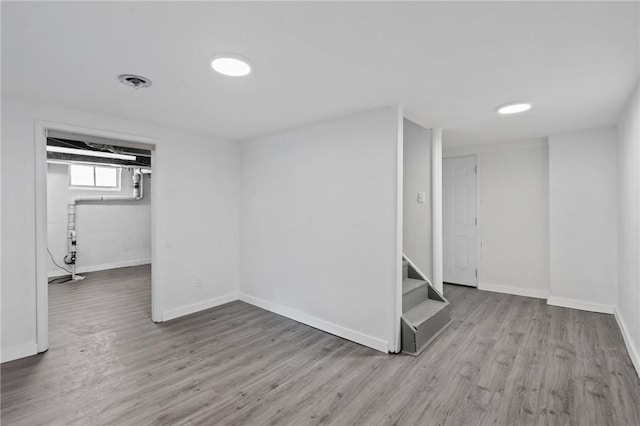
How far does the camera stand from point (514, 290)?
4.57 m

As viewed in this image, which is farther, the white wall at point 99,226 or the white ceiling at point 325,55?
the white wall at point 99,226

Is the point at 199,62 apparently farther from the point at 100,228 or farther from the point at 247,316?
the point at 100,228

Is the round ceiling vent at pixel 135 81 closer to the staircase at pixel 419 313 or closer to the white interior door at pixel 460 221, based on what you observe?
the staircase at pixel 419 313

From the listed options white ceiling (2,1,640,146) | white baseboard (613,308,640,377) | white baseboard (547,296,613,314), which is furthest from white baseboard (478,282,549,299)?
white ceiling (2,1,640,146)

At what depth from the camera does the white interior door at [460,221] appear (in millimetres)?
4934

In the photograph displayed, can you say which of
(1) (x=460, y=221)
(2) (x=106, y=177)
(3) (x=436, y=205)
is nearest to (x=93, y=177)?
(2) (x=106, y=177)

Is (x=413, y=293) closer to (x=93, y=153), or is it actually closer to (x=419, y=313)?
(x=419, y=313)

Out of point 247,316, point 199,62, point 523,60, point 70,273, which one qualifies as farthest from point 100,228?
point 523,60

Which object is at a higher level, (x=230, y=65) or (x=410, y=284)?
(x=230, y=65)

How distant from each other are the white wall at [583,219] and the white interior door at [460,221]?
1065 millimetres

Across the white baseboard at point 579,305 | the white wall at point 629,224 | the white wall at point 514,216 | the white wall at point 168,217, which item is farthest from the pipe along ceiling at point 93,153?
the white baseboard at point 579,305

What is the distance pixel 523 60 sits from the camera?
75.3 inches

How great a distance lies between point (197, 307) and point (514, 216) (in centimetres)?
479

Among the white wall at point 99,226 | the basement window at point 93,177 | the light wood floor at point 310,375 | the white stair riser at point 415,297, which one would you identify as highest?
the basement window at point 93,177
